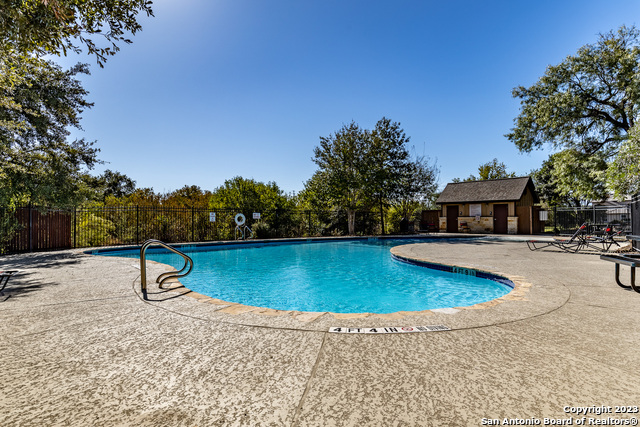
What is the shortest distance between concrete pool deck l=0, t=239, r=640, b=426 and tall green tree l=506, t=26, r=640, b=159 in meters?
19.1

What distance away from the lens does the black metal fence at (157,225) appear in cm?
1018

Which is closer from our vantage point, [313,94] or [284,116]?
[313,94]

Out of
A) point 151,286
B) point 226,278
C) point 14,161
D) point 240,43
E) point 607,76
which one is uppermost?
point 607,76

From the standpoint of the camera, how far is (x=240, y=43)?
11156mm

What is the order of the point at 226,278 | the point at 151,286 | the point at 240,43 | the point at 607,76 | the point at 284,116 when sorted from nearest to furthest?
1. the point at 151,286
2. the point at 226,278
3. the point at 240,43
4. the point at 284,116
5. the point at 607,76

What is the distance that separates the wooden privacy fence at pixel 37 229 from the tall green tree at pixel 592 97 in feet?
85.3

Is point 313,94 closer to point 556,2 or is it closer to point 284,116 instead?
point 284,116

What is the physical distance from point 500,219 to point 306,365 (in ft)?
80.8

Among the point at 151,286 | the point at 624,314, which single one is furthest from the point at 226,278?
the point at 624,314

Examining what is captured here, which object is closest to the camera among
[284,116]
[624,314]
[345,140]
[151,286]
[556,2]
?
[624,314]

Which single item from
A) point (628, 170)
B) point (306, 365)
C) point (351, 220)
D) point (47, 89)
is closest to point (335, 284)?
point (306, 365)

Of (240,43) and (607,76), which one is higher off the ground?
(607,76)

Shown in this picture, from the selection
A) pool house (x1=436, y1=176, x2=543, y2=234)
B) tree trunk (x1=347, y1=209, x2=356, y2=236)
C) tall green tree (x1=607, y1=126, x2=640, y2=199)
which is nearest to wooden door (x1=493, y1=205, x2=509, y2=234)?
pool house (x1=436, y1=176, x2=543, y2=234)

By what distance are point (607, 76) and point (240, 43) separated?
67.7 feet
